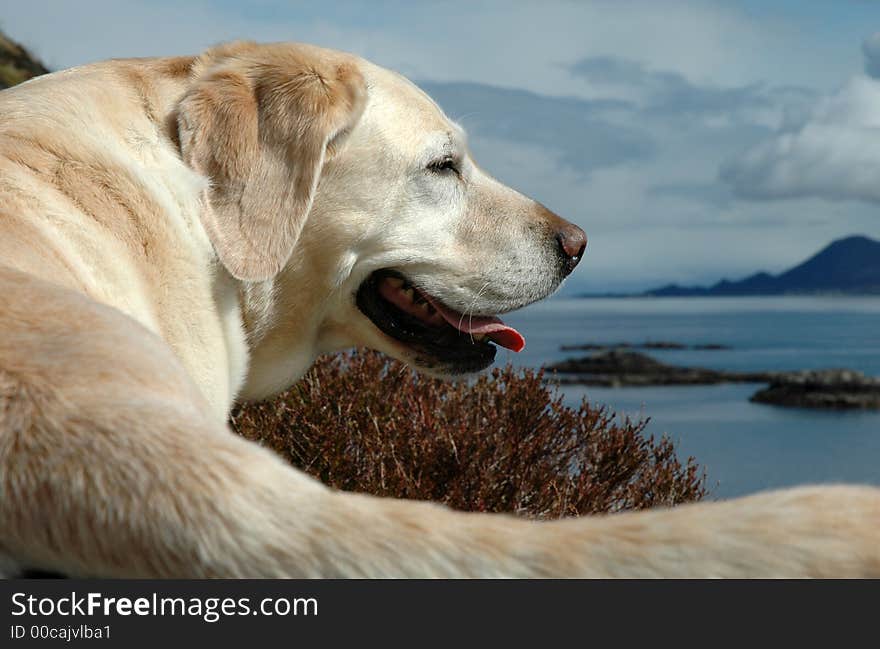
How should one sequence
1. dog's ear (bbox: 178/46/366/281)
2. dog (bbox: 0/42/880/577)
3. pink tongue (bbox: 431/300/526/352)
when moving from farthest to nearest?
pink tongue (bbox: 431/300/526/352) < dog's ear (bbox: 178/46/366/281) < dog (bbox: 0/42/880/577)

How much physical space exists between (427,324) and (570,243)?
2.00 feet

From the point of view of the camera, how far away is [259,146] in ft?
9.86

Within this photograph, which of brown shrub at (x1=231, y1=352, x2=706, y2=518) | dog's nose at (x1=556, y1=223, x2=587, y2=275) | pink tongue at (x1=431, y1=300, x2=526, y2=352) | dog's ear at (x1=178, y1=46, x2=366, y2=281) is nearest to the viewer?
dog's ear at (x1=178, y1=46, x2=366, y2=281)

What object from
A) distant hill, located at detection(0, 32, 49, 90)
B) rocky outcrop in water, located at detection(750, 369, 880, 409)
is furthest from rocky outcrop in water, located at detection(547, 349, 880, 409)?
distant hill, located at detection(0, 32, 49, 90)

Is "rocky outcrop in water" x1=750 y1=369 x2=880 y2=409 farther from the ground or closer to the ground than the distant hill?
closer to the ground

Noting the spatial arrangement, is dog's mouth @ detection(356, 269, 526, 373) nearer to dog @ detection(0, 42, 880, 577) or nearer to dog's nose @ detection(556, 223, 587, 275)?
dog @ detection(0, 42, 880, 577)

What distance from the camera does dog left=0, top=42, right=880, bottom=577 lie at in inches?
53.1

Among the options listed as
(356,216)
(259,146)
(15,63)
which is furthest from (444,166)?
(15,63)

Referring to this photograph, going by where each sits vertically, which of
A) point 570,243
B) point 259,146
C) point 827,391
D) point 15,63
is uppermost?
point 15,63

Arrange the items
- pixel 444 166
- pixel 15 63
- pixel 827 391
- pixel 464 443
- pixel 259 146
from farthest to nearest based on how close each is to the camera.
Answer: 1. pixel 15 63
2. pixel 827 391
3. pixel 464 443
4. pixel 444 166
5. pixel 259 146

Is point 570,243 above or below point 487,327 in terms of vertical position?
above

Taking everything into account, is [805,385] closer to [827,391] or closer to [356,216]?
[827,391]
